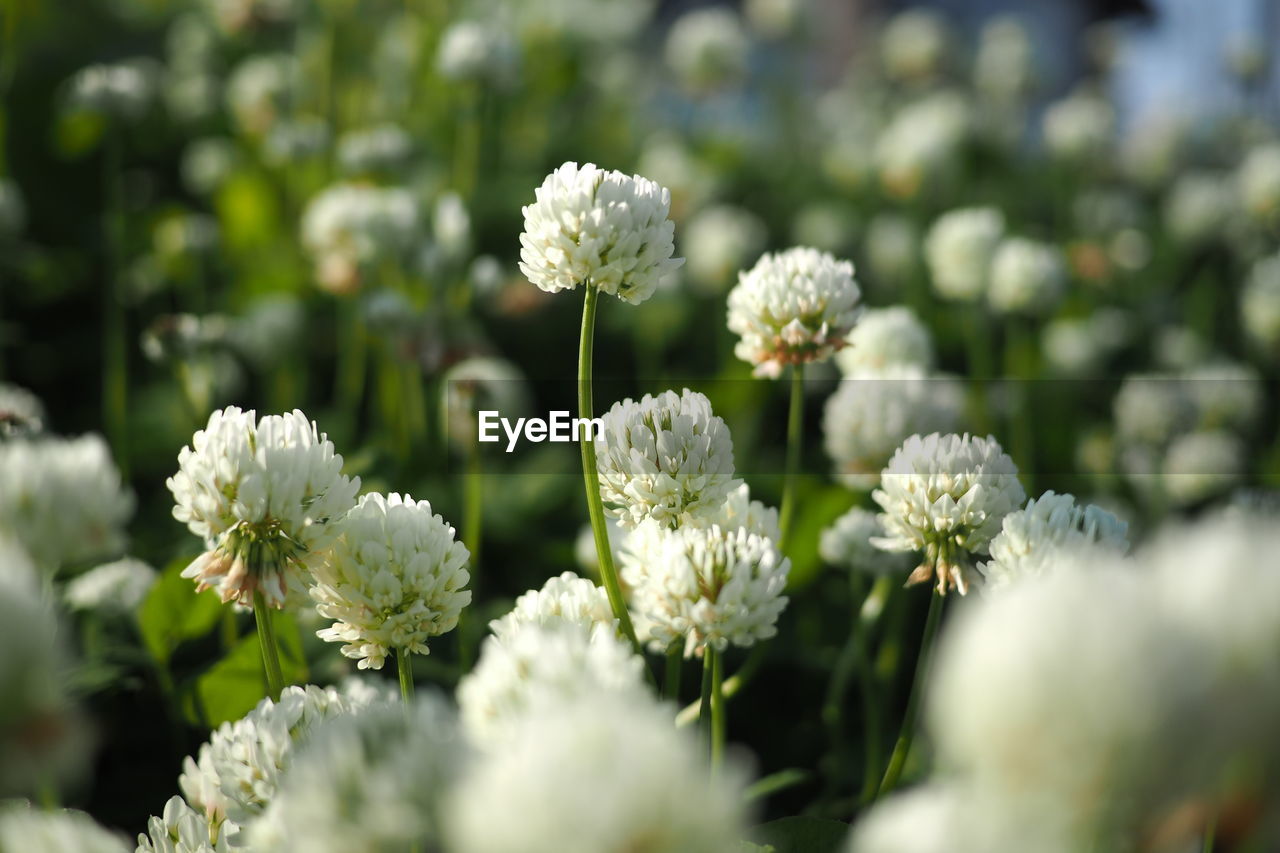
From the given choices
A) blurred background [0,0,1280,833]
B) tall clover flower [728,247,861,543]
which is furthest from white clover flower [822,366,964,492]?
tall clover flower [728,247,861,543]

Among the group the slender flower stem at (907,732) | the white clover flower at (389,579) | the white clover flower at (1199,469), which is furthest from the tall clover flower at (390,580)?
the white clover flower at (1199,469)

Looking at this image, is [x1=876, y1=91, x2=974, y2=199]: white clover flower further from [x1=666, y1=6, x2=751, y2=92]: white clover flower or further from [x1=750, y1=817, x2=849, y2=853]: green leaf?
[x1=750, y1=817, x2=849, y2=853]: green leaf

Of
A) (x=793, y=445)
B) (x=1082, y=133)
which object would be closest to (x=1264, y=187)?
(x=1082, y=133)

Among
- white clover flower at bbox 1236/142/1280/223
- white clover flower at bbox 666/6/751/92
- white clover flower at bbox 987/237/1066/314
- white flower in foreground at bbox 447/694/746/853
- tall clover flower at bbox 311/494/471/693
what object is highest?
white clover flower at bbox 666/6/751/92

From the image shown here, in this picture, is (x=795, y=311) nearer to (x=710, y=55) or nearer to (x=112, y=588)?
(x=112, y=588)

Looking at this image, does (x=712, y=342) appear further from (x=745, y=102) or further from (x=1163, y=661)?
(x=745, y=102)

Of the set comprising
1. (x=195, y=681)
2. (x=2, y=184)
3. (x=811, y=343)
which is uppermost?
(x=2, y=184)

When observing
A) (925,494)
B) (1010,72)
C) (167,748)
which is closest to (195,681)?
(167,748)
